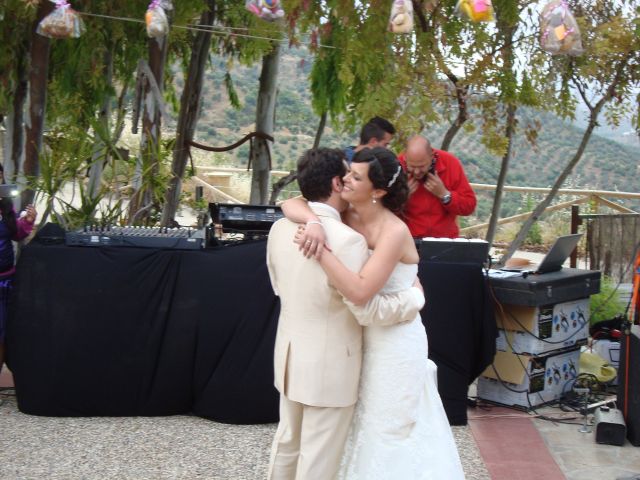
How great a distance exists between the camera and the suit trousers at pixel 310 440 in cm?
364

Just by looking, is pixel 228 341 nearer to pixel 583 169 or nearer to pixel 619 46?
pixel 619 46

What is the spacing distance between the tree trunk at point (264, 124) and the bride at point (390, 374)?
630 centimetres

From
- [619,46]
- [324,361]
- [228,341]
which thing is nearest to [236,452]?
[228,341]

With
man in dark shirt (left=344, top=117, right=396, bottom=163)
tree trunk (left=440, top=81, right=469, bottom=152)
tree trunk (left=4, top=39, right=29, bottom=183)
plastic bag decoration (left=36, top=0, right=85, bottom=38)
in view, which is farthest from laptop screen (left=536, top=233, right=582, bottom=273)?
tree trunk (left=4, top=39, right=29, bottom=183)

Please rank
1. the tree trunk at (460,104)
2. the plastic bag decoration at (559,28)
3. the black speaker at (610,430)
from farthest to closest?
the tree trunk at (460,104) < the plastic bag decoration at (559,28) < the black speaker at (610,430)

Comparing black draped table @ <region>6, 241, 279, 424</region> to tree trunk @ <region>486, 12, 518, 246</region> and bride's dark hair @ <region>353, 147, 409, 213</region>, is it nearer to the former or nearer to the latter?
bride's dark hair @ <region>353, 147, 409, 213</region>

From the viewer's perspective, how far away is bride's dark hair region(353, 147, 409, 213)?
359cm

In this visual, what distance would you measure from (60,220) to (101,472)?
2.12 metres

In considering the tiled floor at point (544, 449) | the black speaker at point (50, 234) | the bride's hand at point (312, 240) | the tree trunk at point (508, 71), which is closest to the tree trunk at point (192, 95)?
the tree trunk at point (508, 71)

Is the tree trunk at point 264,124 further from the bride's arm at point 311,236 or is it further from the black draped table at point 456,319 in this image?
the bride's arm at point 311,236

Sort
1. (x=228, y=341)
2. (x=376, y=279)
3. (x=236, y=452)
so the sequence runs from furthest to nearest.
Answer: (x=228, y=341), (x=236, y=452), (x=376, y=279)

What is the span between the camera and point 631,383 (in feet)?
18.6

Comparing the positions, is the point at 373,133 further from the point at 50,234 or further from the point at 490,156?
the point at 490,156

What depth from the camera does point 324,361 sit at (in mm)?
3604
